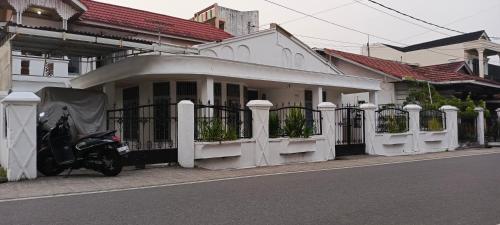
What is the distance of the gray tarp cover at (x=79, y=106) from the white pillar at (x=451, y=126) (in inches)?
583

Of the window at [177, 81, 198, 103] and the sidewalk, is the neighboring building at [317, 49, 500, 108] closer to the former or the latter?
the window at [177, 81, 198, 103]

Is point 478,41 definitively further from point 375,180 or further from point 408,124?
point 375,180

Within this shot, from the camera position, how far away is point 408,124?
1956 centimetres

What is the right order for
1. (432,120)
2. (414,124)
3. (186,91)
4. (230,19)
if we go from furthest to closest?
(230,19) < (432,120) < (414,124) < (186,91)

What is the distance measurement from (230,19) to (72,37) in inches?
928

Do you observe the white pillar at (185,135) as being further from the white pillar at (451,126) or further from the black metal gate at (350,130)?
the white pillar at (451,126)

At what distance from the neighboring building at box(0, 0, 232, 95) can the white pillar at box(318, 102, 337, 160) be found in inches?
194

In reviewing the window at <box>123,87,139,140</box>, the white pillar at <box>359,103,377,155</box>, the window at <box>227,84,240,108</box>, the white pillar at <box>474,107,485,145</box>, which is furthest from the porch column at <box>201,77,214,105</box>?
the white pillar at <box>474,107,485,145</box>

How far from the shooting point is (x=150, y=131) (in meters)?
14.4

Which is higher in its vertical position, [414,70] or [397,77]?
[414,70]

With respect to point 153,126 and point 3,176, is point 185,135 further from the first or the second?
point 3,176

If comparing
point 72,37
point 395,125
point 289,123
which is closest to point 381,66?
point 395,125

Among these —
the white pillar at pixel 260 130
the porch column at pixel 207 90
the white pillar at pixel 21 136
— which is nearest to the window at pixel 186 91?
the porch column at pixel 207 90

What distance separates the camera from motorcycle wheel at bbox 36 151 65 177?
1049 cm
